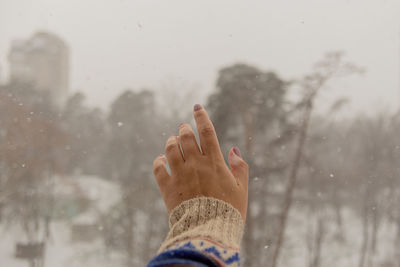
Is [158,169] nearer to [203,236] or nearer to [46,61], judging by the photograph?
[203,236]

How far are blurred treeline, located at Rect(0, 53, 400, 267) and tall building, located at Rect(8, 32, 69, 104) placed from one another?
5cm

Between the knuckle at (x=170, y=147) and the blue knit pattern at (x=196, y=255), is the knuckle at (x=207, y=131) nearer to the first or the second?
the knuckle at (x=170, y=147)

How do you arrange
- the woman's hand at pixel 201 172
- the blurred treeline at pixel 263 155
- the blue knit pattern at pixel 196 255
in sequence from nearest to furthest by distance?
the blue knit pattern at pixel 196 255 < the woman's hand at pixel 201 172 < the blurred treeline at pixel 263 155

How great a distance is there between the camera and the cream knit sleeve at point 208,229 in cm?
34

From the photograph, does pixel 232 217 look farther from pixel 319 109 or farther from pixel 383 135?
pixel 383 135

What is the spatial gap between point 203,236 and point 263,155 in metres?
0.85

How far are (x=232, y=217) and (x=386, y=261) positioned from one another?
4.04 ft

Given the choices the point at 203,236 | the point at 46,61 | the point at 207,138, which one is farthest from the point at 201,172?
the point at 46,61

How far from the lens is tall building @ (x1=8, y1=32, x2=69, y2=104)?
45.0 inches

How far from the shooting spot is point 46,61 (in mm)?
1219

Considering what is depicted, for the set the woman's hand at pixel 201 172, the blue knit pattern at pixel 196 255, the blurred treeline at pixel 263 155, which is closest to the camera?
the blue knit pattern at pixel 196 255

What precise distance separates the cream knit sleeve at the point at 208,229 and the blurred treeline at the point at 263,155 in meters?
0.58

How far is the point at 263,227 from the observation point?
122cm

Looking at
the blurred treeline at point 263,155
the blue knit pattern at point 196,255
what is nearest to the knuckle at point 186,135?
the blue knit pattern at point 196,255
